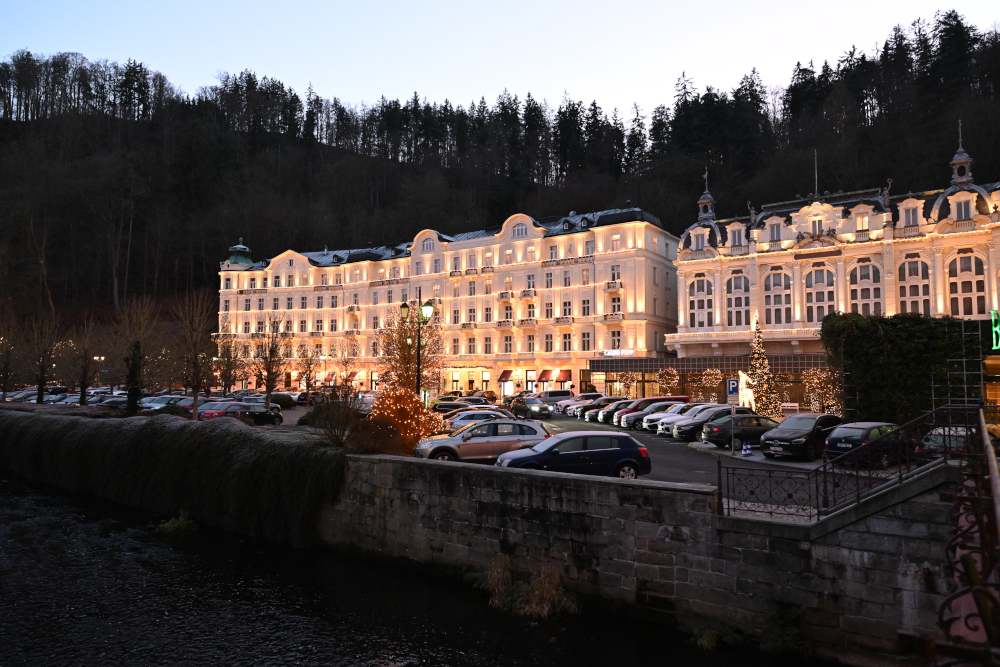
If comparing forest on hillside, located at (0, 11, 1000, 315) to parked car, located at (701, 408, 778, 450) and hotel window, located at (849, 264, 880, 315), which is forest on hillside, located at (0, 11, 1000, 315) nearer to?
hotel window, located at (849, 264, 880, 315)

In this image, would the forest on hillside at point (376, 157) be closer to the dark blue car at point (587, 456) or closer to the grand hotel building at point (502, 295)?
the grand hotel building at point (502, 295)

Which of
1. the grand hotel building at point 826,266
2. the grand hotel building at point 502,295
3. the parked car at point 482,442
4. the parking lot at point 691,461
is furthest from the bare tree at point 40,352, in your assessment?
the grand hotel building at point 826,266

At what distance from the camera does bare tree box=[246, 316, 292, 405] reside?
48.0 metres

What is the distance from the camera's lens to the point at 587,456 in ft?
55.0

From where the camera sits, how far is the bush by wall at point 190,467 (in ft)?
59.5

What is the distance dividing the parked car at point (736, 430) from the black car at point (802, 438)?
3.06 m

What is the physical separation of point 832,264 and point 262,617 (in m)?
54.3

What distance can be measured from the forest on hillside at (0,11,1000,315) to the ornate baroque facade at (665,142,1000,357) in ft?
52.5

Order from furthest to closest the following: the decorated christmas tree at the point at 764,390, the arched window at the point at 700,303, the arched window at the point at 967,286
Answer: the arched window at the point at 700,303
the arched window at the point at 967,286
the decorated christmas tree at the point at 764,390

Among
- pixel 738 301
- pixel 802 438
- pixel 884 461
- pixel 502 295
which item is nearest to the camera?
pixel 884 461

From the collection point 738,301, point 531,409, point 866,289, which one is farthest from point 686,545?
point 738,301

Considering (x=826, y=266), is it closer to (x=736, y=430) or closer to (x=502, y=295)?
(x=502, y=295)

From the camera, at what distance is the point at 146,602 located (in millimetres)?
13922

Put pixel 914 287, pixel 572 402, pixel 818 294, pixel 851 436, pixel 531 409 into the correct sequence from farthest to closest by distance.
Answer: pixel 818 294
pixel 914 287
pixel 572 402
pixel 531 409
pixel 851 436
